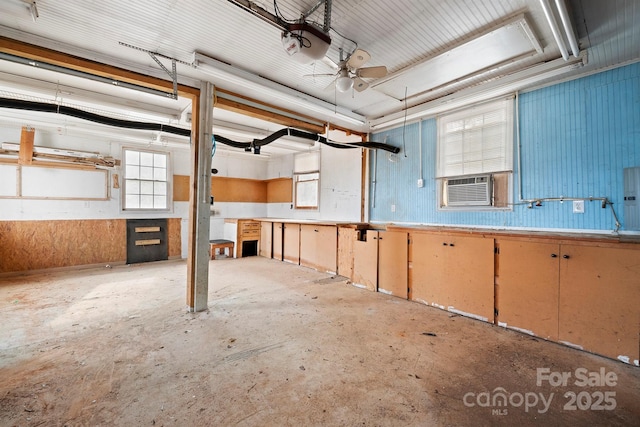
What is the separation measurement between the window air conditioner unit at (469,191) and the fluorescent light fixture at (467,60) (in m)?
1.41

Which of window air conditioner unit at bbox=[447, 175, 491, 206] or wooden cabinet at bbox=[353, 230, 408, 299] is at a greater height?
window air conditioner unit at bbox=[447, 175, 491, 206]

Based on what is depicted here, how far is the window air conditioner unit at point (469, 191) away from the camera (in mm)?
3907

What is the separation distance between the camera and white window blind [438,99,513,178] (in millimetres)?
3773

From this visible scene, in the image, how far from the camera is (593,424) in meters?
1.68

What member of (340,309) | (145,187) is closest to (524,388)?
(340,309)

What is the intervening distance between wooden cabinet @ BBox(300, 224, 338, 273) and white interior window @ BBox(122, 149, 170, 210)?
3.68 m

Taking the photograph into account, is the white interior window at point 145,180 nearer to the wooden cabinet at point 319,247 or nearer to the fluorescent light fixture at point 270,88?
the wooden cabinet at point 319,247

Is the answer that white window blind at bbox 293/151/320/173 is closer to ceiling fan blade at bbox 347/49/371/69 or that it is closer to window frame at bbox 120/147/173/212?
window frame at bbox 120/147/173/212

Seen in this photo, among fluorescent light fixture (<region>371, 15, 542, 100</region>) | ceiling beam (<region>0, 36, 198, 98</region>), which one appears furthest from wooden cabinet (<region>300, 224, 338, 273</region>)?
ceiling beam (<region>0, 36, 198, 98</region>)

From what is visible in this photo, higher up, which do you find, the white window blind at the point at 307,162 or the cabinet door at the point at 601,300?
the white window blind at the point at 307,162

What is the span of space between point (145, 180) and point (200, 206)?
4.19m

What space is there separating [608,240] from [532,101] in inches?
79.1

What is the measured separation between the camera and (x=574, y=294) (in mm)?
2637

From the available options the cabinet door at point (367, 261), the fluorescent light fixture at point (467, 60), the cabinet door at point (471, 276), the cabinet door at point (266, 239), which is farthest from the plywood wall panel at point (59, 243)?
the cabinet door at point (471, 276)
